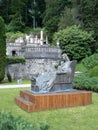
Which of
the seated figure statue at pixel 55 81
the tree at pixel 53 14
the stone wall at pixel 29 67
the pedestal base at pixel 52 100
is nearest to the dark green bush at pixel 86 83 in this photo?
the seated figure statue at pixel 55 81

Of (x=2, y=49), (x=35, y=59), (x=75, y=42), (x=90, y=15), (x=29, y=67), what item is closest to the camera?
(x=2, y=49)

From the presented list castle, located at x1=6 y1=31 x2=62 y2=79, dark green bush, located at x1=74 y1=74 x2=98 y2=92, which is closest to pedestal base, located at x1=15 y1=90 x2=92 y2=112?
dark green bush, located at x1=74 y1=74 x2=98 y2=92

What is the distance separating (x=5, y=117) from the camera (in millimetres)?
5613

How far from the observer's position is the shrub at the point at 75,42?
41812 mm

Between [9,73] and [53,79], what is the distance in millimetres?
17035

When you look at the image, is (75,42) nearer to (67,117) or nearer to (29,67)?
(29,67)

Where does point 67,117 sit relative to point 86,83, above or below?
below

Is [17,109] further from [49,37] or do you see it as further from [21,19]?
[21,19]

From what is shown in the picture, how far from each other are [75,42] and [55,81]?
1172 inches

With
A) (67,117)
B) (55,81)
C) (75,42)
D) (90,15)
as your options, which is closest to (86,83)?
(55,81)

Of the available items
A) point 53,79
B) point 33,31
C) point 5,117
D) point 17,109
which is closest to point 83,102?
point 53,79

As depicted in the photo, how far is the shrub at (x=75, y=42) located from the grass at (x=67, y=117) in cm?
2892

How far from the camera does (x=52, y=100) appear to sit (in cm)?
1194

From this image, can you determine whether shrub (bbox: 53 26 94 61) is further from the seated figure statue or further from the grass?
the grass
